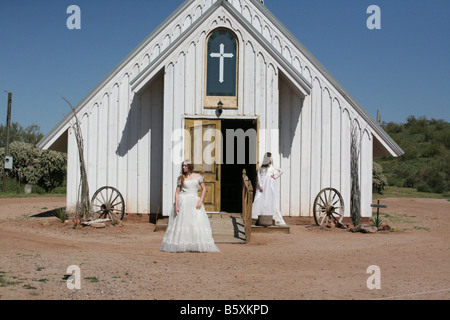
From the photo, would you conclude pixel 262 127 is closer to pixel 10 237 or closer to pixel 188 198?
pixel 188 198

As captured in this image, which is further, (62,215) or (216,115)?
(62,215)

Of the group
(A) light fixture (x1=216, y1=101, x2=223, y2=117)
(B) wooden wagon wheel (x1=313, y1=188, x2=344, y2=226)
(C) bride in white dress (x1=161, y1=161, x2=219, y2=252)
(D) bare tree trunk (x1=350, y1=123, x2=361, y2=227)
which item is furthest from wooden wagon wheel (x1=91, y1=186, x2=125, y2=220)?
(D) bare tree trunk (x1=350, y1=123, x2=361, y2=227)

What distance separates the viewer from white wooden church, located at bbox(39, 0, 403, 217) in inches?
569

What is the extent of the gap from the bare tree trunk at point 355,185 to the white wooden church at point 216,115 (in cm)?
27

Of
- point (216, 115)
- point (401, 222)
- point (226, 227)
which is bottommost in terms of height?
point (401, 222)

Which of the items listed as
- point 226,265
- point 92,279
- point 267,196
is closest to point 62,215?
point 267,196

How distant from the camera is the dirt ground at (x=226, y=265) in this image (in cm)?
685

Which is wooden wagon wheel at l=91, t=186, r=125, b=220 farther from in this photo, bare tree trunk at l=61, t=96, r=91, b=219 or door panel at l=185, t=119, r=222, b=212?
door panel at l=185, t=119, r=222, b=212

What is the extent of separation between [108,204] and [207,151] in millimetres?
3254

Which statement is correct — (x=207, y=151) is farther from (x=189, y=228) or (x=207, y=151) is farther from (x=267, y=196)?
(x=189, y=228)

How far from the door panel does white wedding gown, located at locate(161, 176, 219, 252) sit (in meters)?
3.56

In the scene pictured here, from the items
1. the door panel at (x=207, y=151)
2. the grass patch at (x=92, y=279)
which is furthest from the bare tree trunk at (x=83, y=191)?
the grass patch at (x=92, y=279)

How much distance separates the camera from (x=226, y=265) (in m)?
8.98
